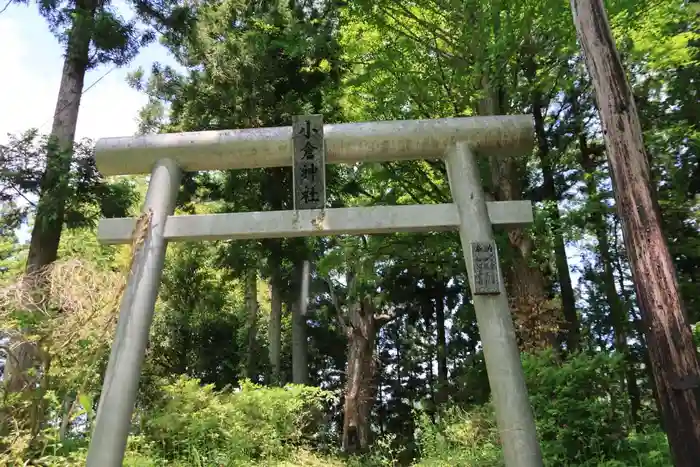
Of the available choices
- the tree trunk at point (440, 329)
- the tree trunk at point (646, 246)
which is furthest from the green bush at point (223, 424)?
the tree trunk at point (440, 329)

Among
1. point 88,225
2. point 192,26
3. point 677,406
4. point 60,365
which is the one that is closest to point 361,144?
point 677,406

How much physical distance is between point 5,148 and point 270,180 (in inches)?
178

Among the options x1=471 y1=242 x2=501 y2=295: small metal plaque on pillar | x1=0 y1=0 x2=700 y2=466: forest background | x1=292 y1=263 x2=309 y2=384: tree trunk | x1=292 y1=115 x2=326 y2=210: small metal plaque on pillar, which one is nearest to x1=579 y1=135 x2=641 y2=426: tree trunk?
x1=0 y1=0 x2=700 y2=466: forest background

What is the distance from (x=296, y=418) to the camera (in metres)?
7.61

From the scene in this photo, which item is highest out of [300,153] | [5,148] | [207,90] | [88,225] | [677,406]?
[207,90]

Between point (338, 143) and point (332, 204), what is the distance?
20.2ft

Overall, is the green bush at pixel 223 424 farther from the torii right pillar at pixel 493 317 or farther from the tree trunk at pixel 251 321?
the tree trunk at pixel 251 321

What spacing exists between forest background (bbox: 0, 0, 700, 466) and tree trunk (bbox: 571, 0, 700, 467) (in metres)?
1.53

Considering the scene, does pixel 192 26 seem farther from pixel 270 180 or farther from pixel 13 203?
pixel 13 203

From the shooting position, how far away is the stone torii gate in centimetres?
401

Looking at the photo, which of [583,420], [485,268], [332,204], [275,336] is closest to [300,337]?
[275,336]

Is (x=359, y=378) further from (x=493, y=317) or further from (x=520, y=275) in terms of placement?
(x=493, y=317)

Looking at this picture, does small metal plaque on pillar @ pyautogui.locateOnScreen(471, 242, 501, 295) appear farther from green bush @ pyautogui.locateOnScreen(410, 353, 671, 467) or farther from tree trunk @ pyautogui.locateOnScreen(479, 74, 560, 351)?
tree trunk @ pyautogui.locateOnScreen(479, 74, 560, 351)

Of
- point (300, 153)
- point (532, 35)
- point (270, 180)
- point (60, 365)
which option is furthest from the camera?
point (270, 180)
